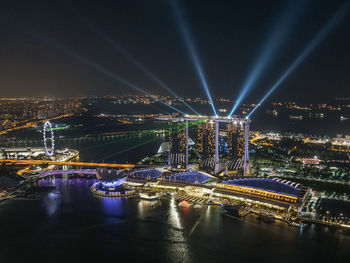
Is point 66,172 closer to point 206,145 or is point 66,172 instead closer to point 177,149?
point 177,149

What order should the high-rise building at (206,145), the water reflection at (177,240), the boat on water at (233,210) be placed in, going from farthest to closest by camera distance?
the high-rise building at (206,145) → the boat on water at (233,210) → the water reflection at (177,240)

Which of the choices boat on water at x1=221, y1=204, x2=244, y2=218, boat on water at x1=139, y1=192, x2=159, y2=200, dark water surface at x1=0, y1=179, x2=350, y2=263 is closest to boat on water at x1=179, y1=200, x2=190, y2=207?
dark water surface at x1=0, y1=179, x2=350, y2=263

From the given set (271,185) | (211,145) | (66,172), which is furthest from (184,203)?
(211,145)

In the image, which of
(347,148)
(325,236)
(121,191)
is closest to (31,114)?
(121,191)

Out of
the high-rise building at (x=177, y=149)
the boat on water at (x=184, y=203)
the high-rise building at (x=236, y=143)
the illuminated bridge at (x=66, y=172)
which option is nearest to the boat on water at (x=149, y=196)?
the boat on water at (x=184, y=203)

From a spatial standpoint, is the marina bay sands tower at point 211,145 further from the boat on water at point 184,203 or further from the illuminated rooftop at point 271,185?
the boat on water at point 184,203
